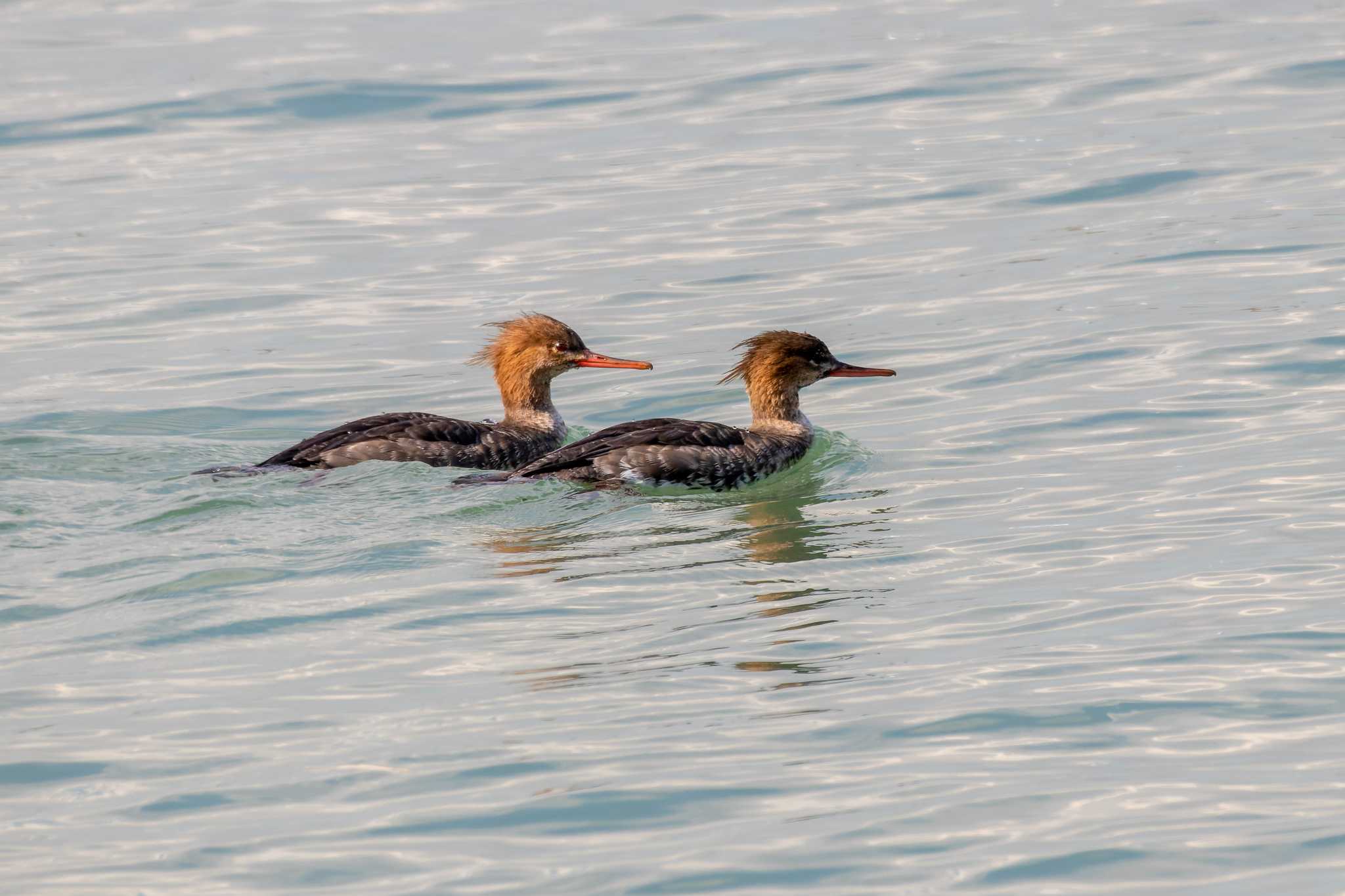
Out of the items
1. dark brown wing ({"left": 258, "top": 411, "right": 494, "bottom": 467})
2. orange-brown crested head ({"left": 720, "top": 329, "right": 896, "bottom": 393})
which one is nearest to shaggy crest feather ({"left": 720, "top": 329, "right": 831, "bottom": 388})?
orange-brown crested head ({"left": 720, "top": 329, "right": 896, "bottom": 393})

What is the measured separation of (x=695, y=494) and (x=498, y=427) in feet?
5.58

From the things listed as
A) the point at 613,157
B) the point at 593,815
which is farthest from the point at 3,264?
the point at 593,815

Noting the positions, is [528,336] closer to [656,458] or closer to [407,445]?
[407,445]

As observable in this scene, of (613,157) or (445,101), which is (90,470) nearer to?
(613,157)

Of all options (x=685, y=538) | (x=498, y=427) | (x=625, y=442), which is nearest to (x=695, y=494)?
(x=625, y=442)

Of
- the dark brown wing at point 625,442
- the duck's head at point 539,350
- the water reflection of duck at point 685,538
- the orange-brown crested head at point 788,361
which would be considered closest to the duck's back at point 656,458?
the dark brown wing at point 625,442

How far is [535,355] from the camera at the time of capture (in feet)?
39.9

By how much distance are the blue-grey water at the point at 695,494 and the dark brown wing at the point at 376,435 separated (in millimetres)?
373

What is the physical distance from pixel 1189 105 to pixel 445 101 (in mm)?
7364

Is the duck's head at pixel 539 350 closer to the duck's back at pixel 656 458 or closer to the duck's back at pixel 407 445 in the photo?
the duck's back at pixel 407 445

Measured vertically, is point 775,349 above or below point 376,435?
above

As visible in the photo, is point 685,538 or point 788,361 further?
point 788,361

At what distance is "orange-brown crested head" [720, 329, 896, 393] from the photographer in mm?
11758

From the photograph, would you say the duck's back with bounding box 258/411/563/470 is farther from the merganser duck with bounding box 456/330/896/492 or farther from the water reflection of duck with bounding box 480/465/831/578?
the water reflection of duck with bounding box 480/465/831/578
